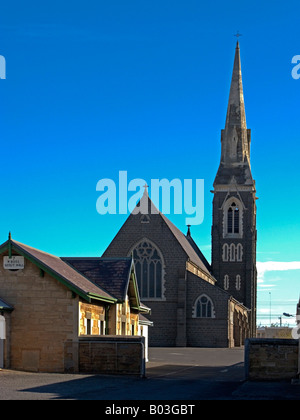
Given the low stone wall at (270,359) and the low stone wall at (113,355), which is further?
the low stone wall at (113,355)

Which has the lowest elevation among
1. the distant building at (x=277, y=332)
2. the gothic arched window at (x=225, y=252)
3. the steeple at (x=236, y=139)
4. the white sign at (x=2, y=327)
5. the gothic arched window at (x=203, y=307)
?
the distant building at (x=277, y=332)

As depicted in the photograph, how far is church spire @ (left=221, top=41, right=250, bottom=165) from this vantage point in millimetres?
76375

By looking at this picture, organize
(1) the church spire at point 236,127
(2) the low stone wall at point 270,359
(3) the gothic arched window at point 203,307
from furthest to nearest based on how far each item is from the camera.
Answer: (1) the church spire at point 236,127
(3) the gothic arched window at point 203,307
(2) the low stone wall at point 270,359

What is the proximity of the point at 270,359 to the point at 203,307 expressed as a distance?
3927cm

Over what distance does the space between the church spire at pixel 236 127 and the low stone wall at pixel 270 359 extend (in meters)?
55.0

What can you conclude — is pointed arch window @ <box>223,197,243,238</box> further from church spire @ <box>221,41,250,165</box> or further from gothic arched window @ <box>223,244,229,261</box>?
church spire @ <box>221,41,250,165</box>

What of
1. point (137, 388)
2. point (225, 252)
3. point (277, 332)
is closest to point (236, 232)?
point (225, 252)

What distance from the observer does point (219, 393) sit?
1662 cm

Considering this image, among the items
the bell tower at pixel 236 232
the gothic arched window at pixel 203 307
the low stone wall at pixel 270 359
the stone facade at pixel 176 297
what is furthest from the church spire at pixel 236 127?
the low stone wall at pixel 270 359

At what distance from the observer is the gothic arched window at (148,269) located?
61781mm

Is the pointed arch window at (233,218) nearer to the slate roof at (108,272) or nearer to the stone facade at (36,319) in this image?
the slate roof at (108,272)

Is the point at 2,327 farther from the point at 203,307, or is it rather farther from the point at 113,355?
the point at 203,307

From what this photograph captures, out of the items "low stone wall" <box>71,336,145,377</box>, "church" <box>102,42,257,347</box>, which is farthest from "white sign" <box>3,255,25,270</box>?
"church" <box>102,42,257,347</box>
